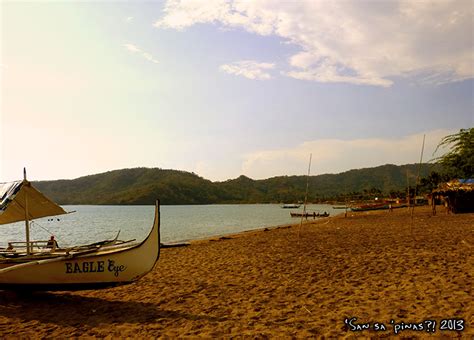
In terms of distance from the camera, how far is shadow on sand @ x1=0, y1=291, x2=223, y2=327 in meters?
6.89

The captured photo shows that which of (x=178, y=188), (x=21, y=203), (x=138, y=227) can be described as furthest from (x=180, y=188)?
(x=21, y=203)

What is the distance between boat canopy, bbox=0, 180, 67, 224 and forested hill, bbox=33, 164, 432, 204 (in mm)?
149508

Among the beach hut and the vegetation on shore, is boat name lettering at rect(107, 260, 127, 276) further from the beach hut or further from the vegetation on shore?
the vegetation on shore

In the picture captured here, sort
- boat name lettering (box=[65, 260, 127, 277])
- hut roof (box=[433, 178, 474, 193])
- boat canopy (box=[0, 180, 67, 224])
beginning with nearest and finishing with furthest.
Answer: boat name lettering (box=[65, 260, 127, 277])
boat canopy (box=[0, 180, 67, 224])
hut roof (box=[433, 178, 474, 193])

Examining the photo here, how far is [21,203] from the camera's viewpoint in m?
9.78

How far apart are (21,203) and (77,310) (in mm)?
3945

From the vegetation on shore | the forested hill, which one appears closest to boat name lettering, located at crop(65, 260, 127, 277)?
the vegetation on shore

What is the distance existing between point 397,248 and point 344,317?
791 cm

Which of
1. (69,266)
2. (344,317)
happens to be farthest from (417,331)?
(69,266)

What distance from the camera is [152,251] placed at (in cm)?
837

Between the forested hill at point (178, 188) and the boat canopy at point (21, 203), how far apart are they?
491ft

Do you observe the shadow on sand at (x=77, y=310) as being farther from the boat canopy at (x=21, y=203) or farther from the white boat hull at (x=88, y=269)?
the boat canopy at (x=21, y=203)

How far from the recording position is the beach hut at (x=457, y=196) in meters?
27.7

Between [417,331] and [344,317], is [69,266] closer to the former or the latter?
[344,317]
